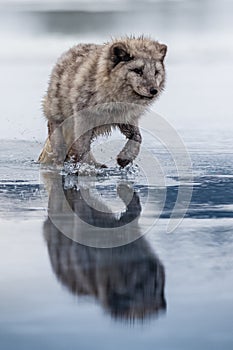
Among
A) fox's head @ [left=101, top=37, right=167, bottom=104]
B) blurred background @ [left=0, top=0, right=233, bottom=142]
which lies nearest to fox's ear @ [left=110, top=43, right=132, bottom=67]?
fox's head @ [left=101, top=37, right=167, bottom=104]

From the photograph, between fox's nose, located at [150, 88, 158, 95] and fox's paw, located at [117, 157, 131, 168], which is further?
fox's paw, located at [117, 157, 131, 168]

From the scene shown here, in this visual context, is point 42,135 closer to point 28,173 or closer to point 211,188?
point 28,173

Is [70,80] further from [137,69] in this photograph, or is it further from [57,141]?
[137,69]

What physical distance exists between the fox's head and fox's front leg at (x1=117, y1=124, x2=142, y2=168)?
0.34 metres

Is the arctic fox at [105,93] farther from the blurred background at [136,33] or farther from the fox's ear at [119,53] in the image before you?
the blurred background at [136,33]

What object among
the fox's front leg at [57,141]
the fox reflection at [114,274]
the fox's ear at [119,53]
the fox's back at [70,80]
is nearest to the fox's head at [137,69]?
the fox's ear at [119,53]

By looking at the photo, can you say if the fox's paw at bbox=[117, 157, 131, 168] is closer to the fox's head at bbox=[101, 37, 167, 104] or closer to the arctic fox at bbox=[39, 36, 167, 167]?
the arctic fox at bbox=[39, 36, 167, 167]

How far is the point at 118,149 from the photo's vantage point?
27.0 ft

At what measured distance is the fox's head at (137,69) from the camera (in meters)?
7.25

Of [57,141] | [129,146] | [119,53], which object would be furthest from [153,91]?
[57,141]

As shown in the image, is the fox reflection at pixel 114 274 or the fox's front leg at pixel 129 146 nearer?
the fox reflection at pixel 114 274

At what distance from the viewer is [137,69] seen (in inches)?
286

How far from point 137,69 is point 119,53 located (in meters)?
0.21

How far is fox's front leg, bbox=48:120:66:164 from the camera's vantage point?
305 inches
